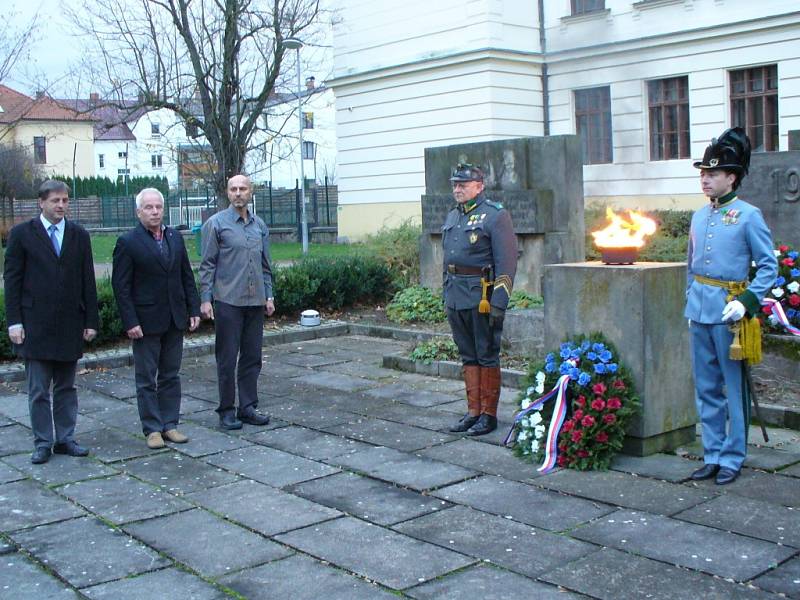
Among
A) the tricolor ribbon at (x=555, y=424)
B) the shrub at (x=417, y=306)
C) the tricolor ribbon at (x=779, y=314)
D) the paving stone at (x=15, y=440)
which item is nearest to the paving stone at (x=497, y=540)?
the tricolor ribbon at (x=555, y=424)

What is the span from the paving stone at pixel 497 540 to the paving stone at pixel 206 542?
0.77m

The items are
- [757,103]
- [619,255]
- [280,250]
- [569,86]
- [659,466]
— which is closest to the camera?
[659,466]

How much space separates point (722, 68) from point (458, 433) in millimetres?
17848

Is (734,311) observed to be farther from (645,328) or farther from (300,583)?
(300,583)

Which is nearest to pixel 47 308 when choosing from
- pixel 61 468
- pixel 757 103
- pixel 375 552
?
pixel 61 468

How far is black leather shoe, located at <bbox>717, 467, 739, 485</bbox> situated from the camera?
584 centimetres

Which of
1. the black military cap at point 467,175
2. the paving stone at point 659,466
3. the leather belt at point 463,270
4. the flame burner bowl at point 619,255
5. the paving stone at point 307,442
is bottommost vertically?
the paving stone at point 659,466

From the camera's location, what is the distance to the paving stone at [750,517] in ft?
16.4

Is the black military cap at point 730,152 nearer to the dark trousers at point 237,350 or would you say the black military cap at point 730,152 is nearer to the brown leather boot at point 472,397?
the brown leather boot at point 472,397

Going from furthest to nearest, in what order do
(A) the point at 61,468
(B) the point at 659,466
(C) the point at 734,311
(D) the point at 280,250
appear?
(D) the point at 280,250, (A) the point at 61,468, (B) the point at 659,466, (C) the point at 734,311

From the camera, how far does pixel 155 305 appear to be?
726cm

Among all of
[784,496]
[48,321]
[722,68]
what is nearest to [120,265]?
[48,321]

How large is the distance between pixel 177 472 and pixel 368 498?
149 cm

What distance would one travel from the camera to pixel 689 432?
6.84 meters
